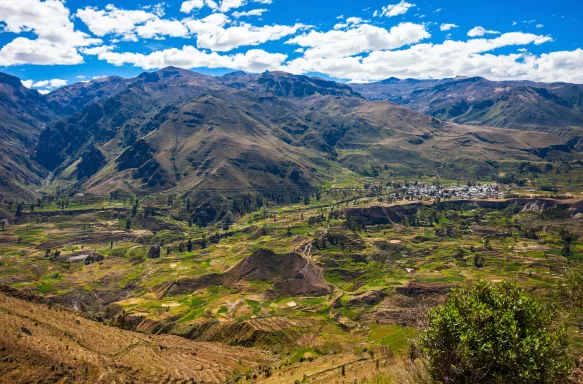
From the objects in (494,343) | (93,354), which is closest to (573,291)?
(494,343)

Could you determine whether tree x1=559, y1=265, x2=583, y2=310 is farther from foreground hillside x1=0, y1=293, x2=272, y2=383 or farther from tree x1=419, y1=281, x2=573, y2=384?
foreground hillside x1=0, y1=293, x2=272, y2=383

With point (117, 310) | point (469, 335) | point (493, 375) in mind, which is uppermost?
point (469, 335)

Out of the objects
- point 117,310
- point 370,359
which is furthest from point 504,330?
point 117,310

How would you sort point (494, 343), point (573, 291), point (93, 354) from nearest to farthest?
point (494, 343), point (573, 291), point (93, 354)

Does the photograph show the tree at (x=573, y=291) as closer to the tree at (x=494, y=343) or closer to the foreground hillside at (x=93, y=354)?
the tree at (x=494, y=343)

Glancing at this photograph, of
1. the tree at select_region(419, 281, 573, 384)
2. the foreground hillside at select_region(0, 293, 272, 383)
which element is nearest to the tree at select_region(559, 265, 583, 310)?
the tree at select_region(419, 281, 573, 384)

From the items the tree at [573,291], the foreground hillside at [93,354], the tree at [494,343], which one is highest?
the tree at [494,343]

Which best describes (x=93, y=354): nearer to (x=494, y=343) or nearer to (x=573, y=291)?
(x=494, y=343)

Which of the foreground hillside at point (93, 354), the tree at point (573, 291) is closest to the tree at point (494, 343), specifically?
the tree at point (573, 291)

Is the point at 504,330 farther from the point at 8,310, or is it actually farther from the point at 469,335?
the point at 8,310
